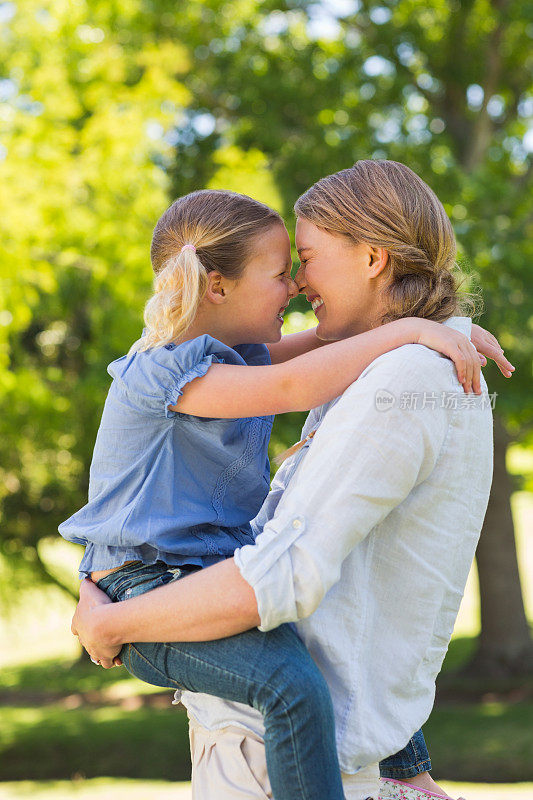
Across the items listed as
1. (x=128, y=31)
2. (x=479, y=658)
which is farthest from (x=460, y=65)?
(x=479, y=658)

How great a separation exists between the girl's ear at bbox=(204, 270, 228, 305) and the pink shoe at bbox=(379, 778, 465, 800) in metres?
1.13

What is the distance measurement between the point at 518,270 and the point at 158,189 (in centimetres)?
335

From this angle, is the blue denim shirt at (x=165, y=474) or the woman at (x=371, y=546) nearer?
the woman at (x=371, y=546)

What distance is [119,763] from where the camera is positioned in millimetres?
9109

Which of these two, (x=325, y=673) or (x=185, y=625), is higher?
(x=185, y=625)

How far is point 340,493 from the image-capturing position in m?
1.51

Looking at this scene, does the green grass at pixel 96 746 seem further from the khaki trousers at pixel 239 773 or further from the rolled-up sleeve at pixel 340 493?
the rolled-up sleeve at pixel 340 493

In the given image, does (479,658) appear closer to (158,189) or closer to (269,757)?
(158,189)

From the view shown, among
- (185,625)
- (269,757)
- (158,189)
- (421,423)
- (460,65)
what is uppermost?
(460,65)

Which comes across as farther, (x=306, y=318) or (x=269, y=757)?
(x=306, y=318)

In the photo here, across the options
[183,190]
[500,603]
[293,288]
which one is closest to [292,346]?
[293,288]

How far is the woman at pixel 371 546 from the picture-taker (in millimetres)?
1509

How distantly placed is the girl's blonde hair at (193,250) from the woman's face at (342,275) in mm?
140

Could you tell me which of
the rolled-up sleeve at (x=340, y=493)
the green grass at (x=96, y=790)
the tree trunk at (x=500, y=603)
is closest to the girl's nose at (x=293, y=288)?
the rolled-up sleeve at (x=340, y=493)
